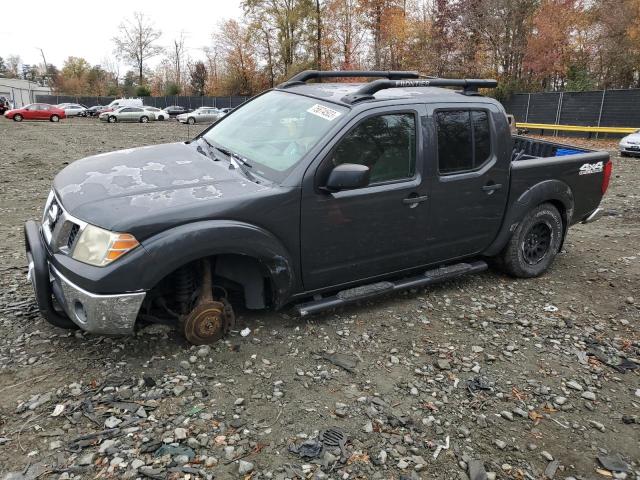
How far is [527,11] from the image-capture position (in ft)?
110

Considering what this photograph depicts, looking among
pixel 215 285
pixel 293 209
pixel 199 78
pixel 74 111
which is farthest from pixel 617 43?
pixel 199 78

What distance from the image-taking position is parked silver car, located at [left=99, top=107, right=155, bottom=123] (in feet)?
125

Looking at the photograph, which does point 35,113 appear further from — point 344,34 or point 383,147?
point 383,147

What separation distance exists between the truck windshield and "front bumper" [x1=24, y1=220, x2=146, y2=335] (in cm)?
133

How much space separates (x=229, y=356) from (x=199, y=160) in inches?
61.5

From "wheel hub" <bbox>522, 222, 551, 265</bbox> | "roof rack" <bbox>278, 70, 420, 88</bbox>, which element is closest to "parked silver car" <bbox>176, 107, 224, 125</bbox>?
"roof rack" <bbox>278, 70, 420, 88</bbox>

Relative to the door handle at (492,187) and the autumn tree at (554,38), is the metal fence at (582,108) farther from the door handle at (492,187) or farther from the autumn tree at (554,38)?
the door handle at (492,187)

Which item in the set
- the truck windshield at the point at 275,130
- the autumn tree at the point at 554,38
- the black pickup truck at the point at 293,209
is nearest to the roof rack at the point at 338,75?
the black pickup truck at the point at 293,209

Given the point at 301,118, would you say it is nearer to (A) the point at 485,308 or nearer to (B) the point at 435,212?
(B) the point at 435,212

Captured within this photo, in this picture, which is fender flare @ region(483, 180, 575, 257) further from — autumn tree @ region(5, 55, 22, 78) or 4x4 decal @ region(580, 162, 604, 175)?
autumn tree @ region(5, 55, 22, 78)

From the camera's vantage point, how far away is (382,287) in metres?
4.12

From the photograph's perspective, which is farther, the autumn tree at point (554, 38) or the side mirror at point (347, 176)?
the autumn tree at point (554, 38)

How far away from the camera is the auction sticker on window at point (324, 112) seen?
3.80m

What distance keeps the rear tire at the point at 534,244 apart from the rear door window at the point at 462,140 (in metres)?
0.96
